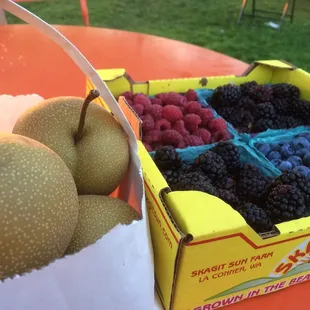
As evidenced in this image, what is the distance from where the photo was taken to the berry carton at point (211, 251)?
47 cm

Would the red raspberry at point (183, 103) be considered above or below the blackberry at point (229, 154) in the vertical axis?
below

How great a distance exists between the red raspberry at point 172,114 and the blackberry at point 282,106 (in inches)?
10.4

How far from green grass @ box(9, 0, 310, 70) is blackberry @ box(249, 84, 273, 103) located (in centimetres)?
189

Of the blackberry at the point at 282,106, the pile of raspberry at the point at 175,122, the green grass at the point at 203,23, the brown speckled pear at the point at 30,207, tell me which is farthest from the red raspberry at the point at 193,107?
the green grass at the point at 203,23

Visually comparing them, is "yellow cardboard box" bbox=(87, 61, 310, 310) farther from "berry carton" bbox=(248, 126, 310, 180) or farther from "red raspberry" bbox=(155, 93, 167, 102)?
"red raspberry" bbox=(155, 93, 167, 102)

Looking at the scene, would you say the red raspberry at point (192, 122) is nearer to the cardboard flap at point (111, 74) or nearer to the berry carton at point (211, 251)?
the cardboard flap at point (111, 74)

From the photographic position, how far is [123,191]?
611 millimetres

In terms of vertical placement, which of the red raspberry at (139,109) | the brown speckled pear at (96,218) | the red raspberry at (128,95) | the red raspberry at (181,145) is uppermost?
the brown speckled pear at (96,218)

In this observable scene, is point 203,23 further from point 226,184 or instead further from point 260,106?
point 226,184

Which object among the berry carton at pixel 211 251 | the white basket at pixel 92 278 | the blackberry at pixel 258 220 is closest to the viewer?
the white basket at pixel 92 278

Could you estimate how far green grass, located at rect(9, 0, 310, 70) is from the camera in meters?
3.07

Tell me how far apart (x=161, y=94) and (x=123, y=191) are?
441 millimetres

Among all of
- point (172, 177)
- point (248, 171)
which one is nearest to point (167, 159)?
point (172, 177)

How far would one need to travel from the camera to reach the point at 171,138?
853 millimetres
